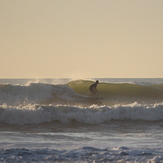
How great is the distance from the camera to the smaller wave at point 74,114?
1852 centimetres

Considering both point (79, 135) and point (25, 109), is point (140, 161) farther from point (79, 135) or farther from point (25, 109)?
point (25, 109)

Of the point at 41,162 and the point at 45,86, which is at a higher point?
the point at 45,86

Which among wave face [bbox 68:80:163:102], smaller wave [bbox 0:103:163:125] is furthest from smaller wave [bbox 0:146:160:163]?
wave face [bbox 68:80:163:102]

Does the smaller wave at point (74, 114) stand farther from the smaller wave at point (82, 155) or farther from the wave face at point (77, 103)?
the smaller wave at point (82, 155)

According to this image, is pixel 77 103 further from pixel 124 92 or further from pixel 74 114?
pixel 74 114

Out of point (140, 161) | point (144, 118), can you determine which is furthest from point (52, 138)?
point (144, 118)

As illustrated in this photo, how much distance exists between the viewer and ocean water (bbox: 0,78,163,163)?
35.0 feet

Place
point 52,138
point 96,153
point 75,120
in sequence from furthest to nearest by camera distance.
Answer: point 75,120 < point 52,138 < point 96,153

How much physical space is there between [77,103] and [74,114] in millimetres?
9047

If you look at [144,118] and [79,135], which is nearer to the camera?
[79,135]

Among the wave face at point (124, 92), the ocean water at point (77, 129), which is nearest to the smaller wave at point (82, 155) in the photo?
the ocean water at point (77, 129)

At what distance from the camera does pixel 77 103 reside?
93.3 feet

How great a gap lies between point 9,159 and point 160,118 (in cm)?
1130

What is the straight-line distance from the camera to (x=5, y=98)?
30078 mm
